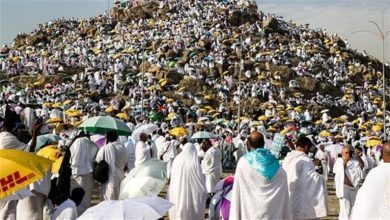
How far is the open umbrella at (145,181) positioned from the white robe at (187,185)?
1.88ft

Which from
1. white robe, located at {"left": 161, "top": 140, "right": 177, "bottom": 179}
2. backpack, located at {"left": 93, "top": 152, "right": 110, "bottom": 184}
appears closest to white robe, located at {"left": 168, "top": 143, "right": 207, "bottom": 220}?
backpack, located at {"left": 93, "top": 152, "right": 110, "bottom": 184}

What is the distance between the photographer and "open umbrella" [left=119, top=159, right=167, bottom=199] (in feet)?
26.9

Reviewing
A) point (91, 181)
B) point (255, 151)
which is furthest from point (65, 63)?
point (255, 151)

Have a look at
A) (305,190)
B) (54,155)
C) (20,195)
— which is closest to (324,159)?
(54,155)

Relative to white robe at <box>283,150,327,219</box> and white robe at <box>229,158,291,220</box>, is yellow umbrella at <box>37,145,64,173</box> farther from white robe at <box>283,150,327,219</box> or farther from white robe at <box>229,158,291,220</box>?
white robe at <box>283,150,327,219</box>

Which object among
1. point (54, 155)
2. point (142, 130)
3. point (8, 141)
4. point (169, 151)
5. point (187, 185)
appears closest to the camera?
point (8, 141)

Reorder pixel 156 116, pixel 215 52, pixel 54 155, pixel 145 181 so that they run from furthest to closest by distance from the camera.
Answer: pixel 215 52 → pixel 156 116 → pixel 54 155 → pixel 145 181

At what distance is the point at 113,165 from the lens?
9.88 m

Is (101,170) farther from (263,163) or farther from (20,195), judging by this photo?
(263,163)

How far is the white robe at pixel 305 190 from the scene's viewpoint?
24.1ft

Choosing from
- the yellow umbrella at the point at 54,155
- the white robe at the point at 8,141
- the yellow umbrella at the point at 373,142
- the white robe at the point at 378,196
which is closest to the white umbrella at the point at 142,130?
the yellow umbrella at the point at 54,155

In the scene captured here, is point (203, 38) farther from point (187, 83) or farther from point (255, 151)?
point (255, 151)

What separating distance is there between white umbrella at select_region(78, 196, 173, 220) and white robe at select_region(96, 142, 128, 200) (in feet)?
13.5

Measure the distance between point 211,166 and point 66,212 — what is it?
6633 millimetres
